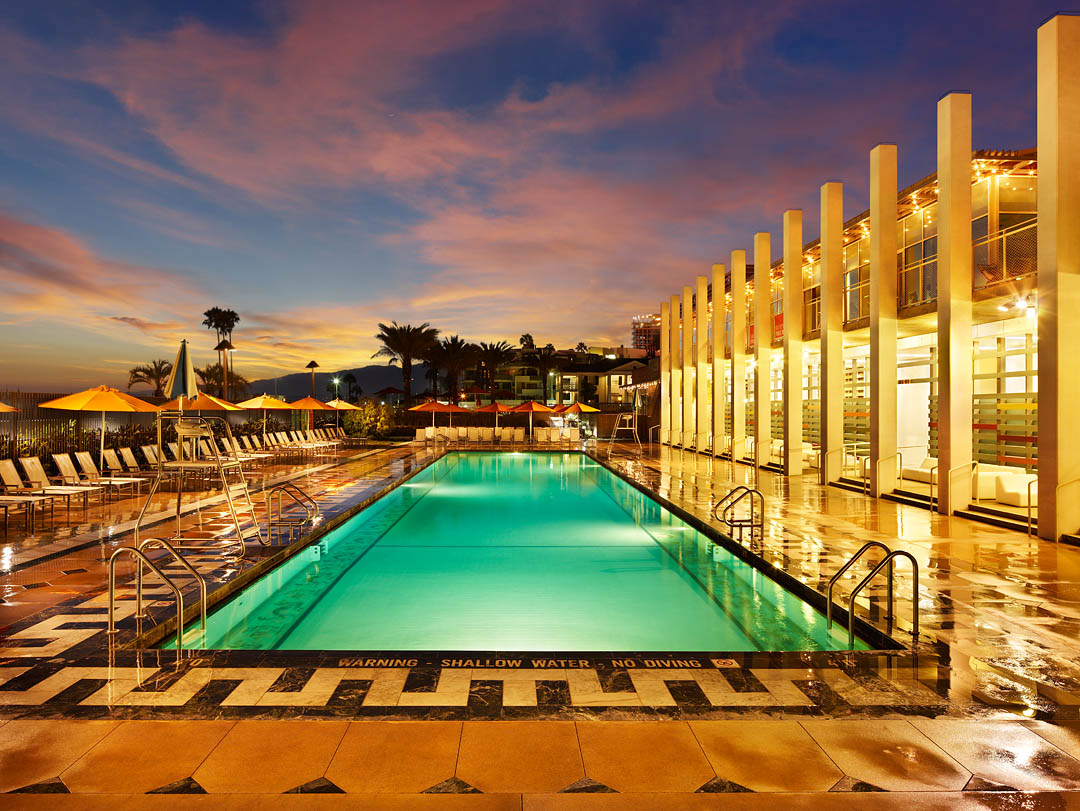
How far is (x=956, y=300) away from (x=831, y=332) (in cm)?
414

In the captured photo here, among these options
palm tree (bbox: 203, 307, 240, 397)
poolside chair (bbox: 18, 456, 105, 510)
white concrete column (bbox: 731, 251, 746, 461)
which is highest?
palm tree (bbox: 203, 307, 240, 397)

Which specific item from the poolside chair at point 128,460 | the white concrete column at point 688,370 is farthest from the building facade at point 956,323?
the poolside chair at point 128,460

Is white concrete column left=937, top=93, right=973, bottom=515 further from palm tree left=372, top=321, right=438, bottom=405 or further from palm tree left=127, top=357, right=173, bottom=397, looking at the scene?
palm tree left=127, top=357, right=173, bottom=397

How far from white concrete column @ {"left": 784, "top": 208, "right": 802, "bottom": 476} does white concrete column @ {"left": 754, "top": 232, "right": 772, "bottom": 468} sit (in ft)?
5.65

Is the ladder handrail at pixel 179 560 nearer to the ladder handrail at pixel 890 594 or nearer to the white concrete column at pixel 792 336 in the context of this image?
the ladder handrail at pixel 890 594

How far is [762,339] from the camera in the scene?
1842 cm

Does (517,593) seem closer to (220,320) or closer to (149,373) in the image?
(220,320)

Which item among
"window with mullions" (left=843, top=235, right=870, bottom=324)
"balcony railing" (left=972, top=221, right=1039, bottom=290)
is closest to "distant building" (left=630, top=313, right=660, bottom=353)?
"window with mullions" (left=843, top=235, right=870, bottom=324)

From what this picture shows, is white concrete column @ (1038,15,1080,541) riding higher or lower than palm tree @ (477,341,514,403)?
lower

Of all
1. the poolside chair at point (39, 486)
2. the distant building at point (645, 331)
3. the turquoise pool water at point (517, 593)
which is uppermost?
the distant building at point (645, 331)

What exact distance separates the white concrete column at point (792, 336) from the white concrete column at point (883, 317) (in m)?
3.62

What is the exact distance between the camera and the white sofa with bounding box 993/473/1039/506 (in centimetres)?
964

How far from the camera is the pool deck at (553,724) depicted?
8.26 ft

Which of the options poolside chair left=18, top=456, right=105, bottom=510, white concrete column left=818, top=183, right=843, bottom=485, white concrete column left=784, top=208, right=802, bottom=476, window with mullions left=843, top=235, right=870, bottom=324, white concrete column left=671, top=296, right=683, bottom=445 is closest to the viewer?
poolside chair left=18, top=456, right=105, bottom=510
